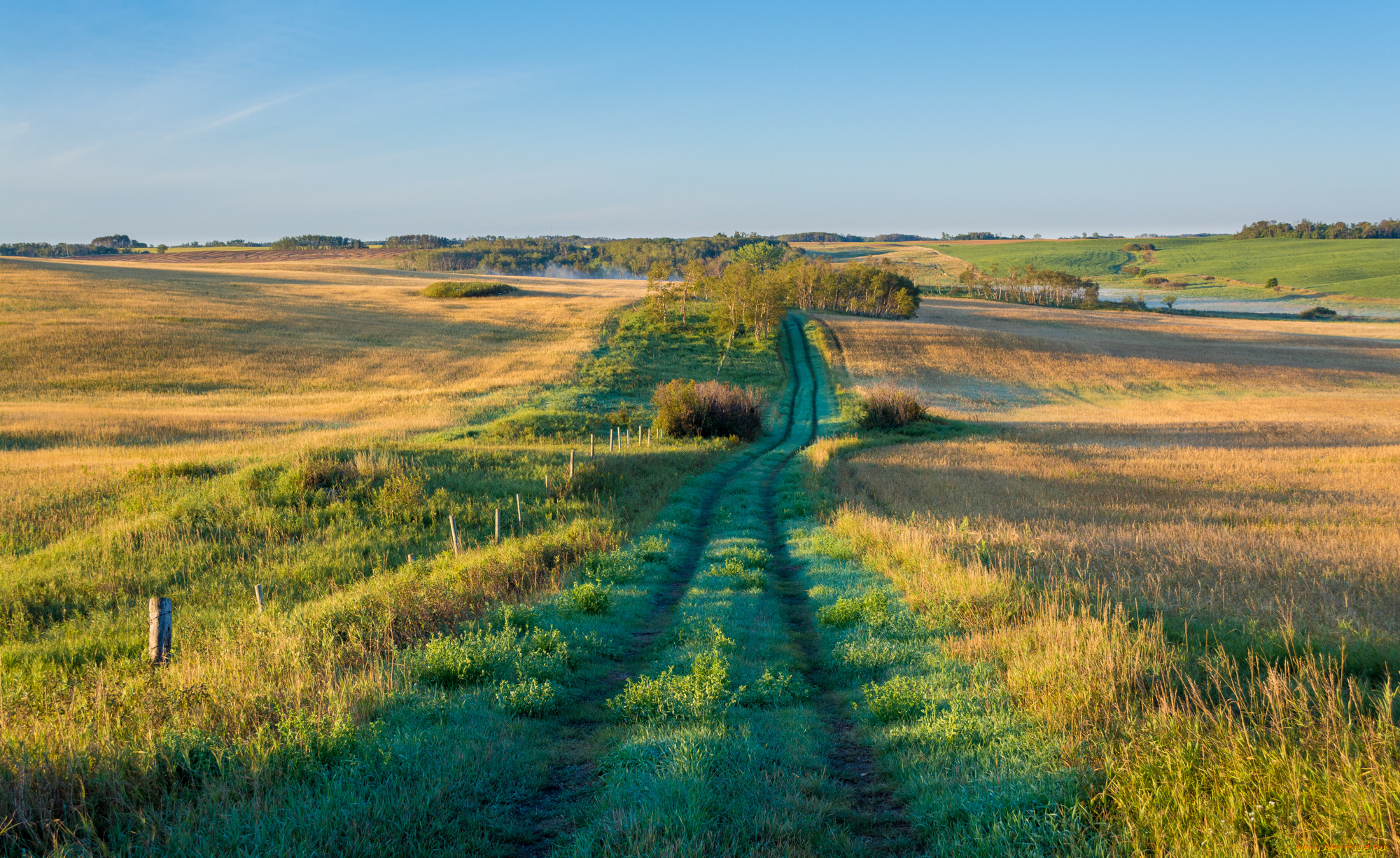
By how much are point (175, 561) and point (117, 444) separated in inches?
691

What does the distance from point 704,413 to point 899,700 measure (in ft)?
96.2

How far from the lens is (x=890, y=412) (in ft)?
135

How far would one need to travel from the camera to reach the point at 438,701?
23.8 feet

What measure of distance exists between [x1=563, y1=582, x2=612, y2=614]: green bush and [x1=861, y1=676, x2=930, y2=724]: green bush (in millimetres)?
4744

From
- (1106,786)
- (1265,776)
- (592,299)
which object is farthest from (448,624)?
(592,299)

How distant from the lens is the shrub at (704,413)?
119ft

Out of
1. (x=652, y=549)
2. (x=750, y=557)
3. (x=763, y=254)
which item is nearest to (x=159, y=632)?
(x=652, y=549)

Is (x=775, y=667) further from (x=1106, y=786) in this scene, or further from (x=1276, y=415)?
(x=1276, y=415)

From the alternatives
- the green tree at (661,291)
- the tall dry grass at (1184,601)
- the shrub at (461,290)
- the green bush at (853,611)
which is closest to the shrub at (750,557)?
the tall dry grass at (1184,601)

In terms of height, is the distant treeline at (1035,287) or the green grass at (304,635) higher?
the distant treeline at (1035,287)

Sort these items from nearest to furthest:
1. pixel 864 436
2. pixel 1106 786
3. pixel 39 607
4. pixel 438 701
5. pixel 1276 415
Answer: pixel 1106 786 → pixel 438 701 → pixel 39 607 → pixel 864 436 → pixel 1276 415

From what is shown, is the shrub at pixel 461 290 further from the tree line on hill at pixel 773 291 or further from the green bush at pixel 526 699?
the green bush at pixel 526 699

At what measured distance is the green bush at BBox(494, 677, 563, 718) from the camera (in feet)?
24.9

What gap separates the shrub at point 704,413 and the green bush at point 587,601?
80.6 ft
